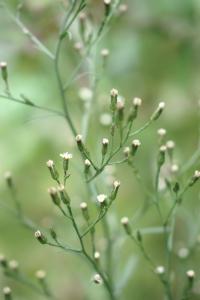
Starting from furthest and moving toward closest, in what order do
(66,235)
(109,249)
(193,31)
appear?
1. (193,31)
2. (66,235)
3. (109,249)

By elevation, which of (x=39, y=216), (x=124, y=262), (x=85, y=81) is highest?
(x=85, y=81)

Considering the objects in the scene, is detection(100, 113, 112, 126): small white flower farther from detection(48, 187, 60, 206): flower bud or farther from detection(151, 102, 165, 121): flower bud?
detection(48, 187, 60, 206): flower bud

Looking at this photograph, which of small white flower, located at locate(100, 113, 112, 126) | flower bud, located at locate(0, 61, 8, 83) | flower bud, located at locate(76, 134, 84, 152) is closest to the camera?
flower bud, located at locate(76, 134, 84, 152)

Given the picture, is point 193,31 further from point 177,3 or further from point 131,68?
point 131,68

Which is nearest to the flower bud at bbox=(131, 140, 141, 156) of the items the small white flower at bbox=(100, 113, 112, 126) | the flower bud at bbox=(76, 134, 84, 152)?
the flower bud at bbox=(76, 134, 84, 152)

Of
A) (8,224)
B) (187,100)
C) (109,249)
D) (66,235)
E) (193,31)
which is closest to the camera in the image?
(109,249)

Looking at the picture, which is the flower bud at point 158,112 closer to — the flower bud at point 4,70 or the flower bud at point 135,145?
the flower bud at point 135,145

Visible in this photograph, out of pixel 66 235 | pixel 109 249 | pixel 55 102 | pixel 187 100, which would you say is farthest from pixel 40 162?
pixel 109 249

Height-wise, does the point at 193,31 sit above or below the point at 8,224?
above
